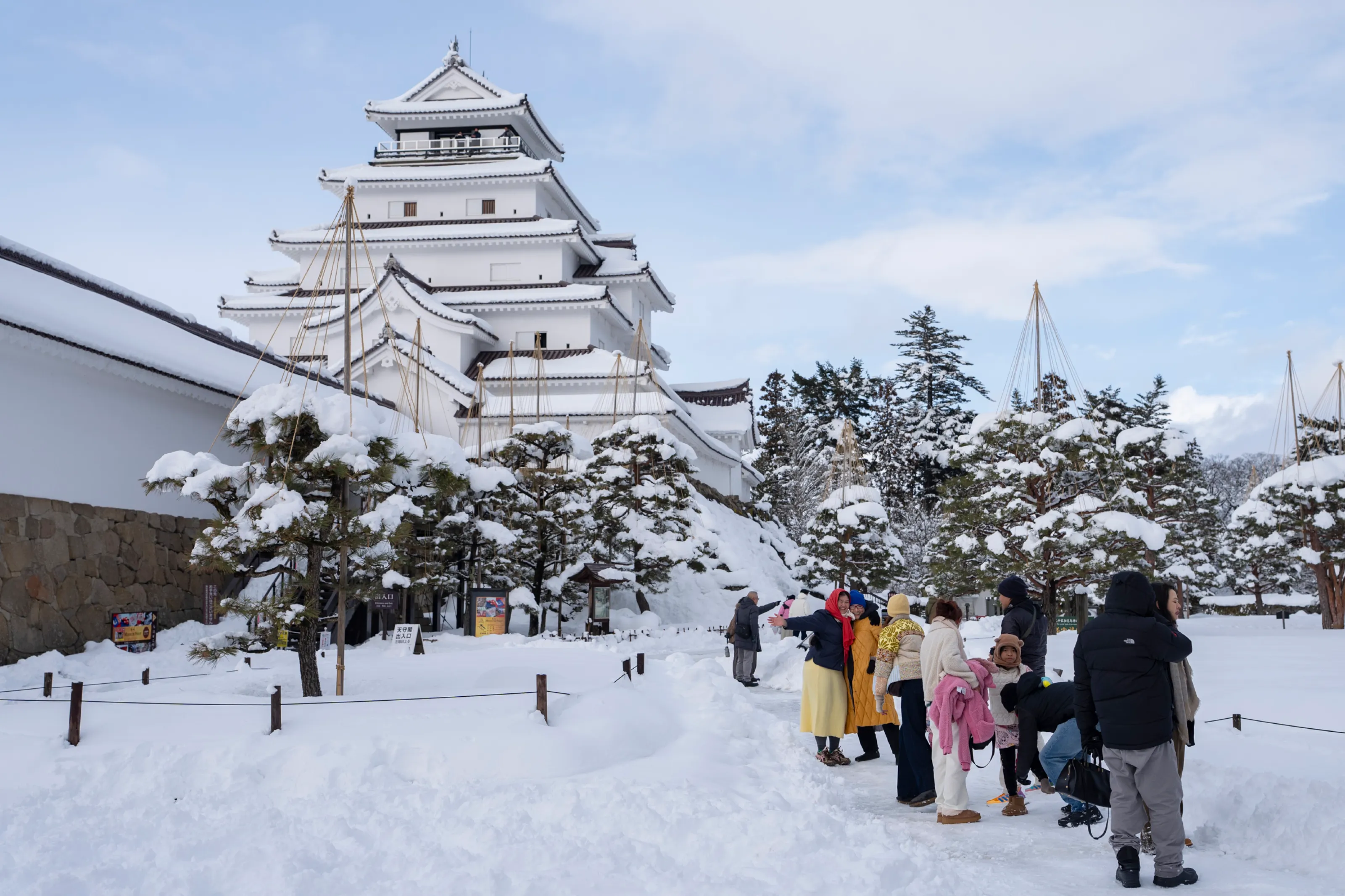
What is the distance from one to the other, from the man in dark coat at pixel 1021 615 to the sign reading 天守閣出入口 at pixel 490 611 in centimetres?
1327

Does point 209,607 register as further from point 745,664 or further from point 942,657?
point 942,657

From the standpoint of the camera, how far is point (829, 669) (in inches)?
359

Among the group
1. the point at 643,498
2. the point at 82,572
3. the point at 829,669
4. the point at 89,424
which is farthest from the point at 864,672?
the point at 643,498

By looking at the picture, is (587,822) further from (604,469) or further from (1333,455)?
(1333,455)

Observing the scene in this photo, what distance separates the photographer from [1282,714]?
9.93 meters

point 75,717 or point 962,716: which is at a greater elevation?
point 962,716

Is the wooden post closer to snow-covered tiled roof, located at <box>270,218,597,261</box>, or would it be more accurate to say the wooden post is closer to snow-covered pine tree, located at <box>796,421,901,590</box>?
snow-covered pine tree, located at <box>796,421,901,590</box>

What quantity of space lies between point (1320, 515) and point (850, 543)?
1220 centimetres

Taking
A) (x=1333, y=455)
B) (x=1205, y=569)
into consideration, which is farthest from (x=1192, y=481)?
(x=1333, y=455)

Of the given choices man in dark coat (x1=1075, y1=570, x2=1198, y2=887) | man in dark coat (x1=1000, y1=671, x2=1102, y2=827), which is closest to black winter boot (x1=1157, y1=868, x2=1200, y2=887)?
man in dark coat (x1=1075, y1=570, x2=1198, y2=887)

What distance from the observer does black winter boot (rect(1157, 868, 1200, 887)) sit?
Answer: 551 centimetres

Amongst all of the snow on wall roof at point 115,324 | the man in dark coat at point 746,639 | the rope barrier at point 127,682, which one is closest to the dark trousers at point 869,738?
the man in dark coat at point 746,639

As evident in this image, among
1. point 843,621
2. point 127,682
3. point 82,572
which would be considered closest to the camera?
point 843,621

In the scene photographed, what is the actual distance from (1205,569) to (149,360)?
3823cm
